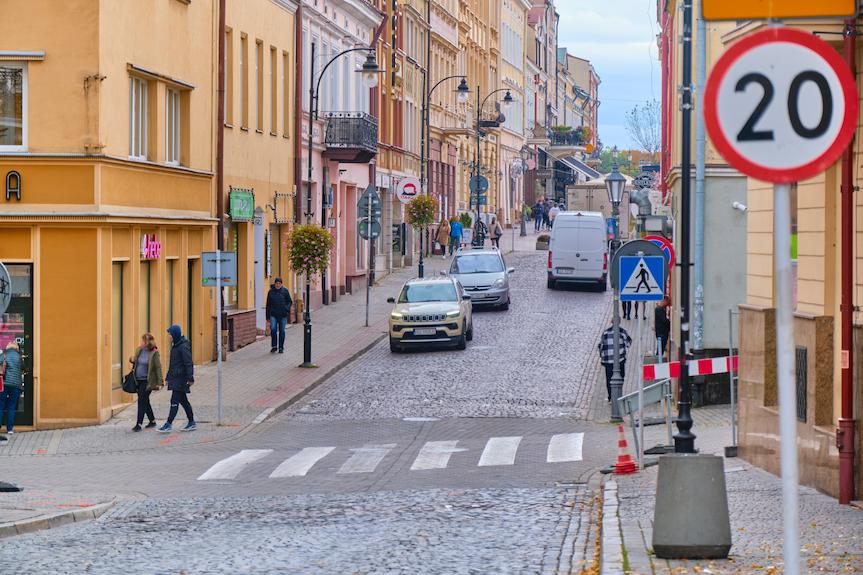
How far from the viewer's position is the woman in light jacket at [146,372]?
23203 millimetres

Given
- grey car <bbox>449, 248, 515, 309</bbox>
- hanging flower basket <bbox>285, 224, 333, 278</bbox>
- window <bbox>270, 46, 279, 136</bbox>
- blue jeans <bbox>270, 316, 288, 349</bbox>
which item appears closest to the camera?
blue jeans <bbox>270, 316, 288, 349</bbox>

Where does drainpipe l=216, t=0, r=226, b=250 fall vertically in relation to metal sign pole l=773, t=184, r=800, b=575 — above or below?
above

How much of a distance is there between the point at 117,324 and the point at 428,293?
9972 millimetres

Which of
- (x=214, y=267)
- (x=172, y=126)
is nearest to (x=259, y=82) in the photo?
(x=172, y=126)

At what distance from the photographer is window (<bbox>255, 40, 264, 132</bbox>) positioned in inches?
1434

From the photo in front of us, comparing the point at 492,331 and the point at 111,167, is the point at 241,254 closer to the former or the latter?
the point at 492,331

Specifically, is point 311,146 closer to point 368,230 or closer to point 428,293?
point 368,230

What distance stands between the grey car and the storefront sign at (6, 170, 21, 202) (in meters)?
18.0

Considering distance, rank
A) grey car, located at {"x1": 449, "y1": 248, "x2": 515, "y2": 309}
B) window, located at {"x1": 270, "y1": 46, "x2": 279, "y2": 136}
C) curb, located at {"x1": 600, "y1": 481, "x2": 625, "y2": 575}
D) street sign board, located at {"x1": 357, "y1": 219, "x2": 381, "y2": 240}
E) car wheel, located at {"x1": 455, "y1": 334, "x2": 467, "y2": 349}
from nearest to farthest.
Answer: curb, located at {"x1": 600, "y1": 481, "x2": 625, "y2": 575}, car wheel, located at {"x1": 455, "y1": 334, "x2": 467, "y2": 349}, street sign board, located at {"x1": 357, "y1": 219, "x2": 381, "y2": 240}, window, located at {"x1": 270, "y1": 46, "x2": 279, "y2": 136}, grey car, located at {"x1": 449, "y1": 248, "x2": 515, "y2": 309}

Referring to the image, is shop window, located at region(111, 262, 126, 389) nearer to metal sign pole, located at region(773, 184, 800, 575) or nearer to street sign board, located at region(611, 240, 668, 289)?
street sign board, located at region(611, 240, 668, 289)

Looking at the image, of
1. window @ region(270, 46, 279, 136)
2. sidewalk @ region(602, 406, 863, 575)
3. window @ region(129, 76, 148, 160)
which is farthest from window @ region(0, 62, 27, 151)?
window @ region(270, 46, 279, 136)

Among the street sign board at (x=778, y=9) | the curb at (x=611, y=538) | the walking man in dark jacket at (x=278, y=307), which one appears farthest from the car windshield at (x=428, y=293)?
the street sign board at (x=778, y=9)

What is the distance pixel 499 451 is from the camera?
20547mm

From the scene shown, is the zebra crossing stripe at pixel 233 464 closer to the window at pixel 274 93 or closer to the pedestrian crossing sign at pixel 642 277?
the pedestrian crossing sign at pixel 642 277
